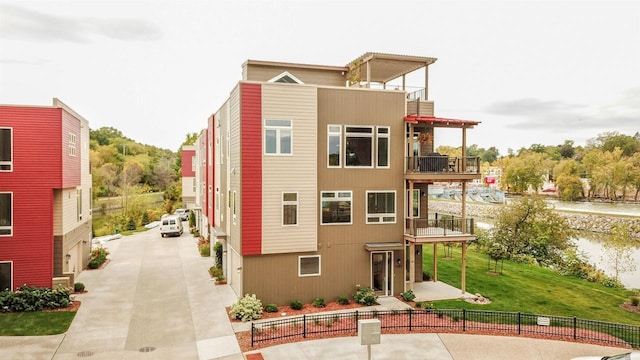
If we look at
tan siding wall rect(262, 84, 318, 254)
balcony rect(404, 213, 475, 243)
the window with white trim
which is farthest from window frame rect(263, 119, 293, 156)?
balcony rect(404, 213, 475, 243)

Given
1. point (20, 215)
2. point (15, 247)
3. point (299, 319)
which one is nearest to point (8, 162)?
point (20, 215)

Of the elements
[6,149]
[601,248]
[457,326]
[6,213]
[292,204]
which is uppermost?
[6,149]

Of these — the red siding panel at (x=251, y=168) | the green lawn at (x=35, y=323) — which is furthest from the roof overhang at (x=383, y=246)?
Answer: the green lawn at (x=35, y=323)

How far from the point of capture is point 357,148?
18.3 meters

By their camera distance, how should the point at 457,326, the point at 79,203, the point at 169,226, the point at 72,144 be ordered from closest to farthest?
the point at 457,326
the point at 72,144
the point at 79,203
the point at 169,226

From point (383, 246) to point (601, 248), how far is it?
29901 mm

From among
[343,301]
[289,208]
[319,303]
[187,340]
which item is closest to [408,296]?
[343,301]

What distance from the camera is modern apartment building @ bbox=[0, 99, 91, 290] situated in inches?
663

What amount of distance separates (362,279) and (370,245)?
149 centimetres

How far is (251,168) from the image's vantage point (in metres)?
16.6

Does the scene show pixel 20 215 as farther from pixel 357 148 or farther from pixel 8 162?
pixel 357 148

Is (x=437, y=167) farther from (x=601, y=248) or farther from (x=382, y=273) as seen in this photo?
(x=601, y=248)

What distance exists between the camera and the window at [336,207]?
58.5ft

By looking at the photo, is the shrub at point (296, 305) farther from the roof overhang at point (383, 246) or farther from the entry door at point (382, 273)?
the roof overhang at point (383, 246)
